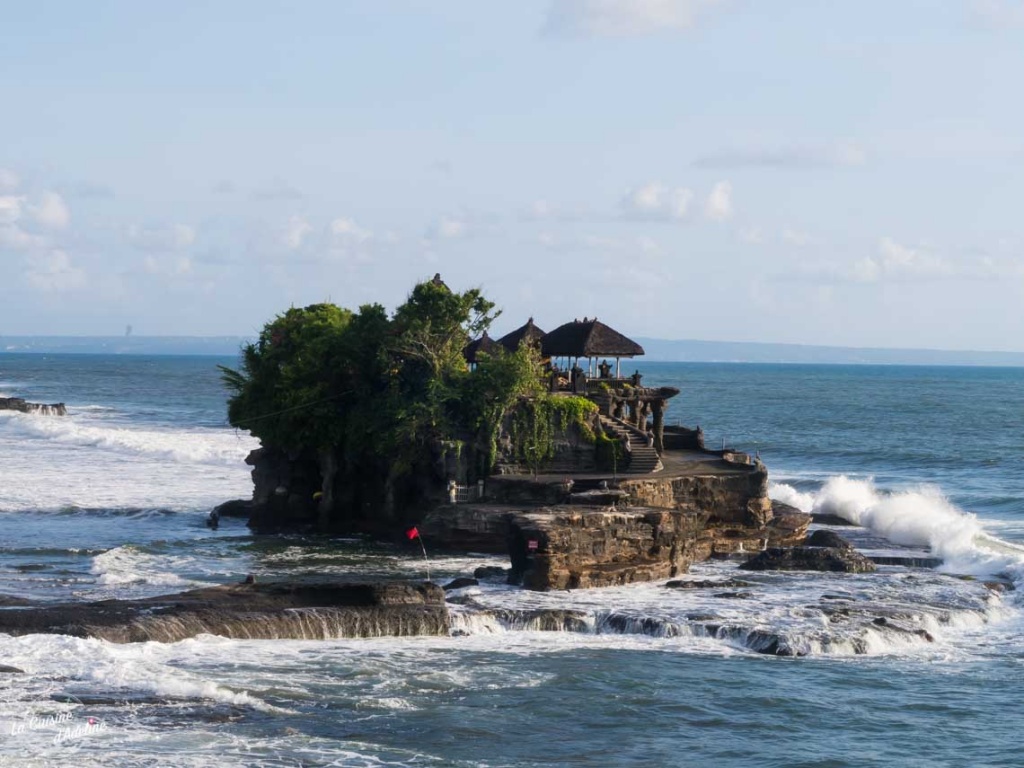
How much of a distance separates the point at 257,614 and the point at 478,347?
71.0ft

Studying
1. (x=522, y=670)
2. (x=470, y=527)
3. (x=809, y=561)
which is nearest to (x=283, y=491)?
(x=470, y=527)

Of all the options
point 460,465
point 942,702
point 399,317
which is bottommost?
point 942,702

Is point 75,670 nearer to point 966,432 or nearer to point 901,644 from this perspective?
point 901,644

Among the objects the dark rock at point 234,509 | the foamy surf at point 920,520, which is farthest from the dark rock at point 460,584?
the foamy surf at point 920,520

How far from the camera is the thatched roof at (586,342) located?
5352cm

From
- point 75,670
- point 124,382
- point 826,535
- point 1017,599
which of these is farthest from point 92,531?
point 124,382

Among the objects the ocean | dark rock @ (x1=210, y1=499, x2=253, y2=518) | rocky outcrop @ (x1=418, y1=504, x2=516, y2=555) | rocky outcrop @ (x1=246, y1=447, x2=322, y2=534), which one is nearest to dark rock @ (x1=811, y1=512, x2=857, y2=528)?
the ocean

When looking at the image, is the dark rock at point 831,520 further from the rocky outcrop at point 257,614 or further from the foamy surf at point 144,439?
the foamy surf at point 144,439

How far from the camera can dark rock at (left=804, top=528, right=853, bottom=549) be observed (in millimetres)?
49450

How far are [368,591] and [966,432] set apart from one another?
82.1 m

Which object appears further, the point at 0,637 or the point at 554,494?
the point at 554,494

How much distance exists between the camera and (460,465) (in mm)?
48812

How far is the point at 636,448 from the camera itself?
50938mm

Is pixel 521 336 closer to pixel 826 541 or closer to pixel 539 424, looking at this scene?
pixel 539 424
